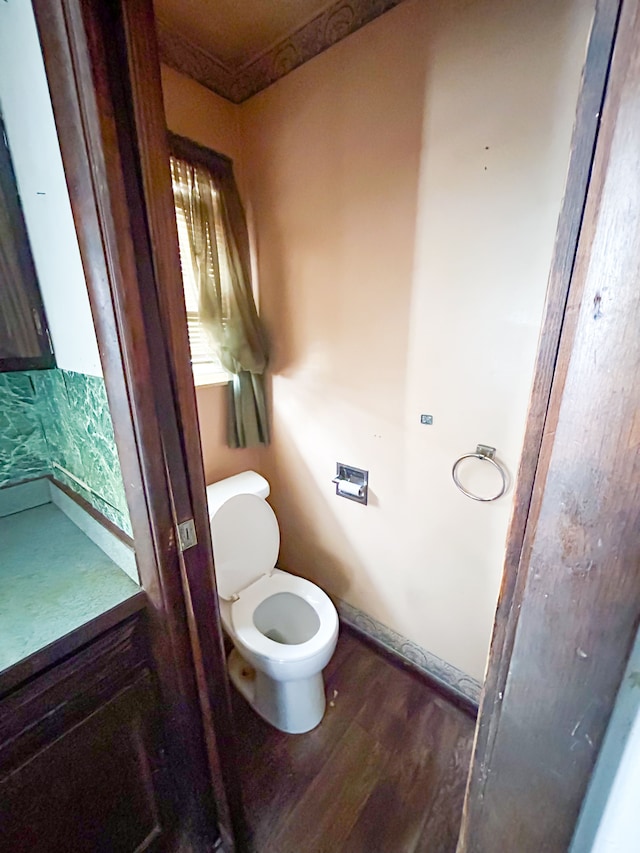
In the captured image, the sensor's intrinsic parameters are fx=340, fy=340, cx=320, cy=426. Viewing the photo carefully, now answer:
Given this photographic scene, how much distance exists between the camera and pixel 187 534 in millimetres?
752

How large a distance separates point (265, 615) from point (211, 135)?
6.89 ft

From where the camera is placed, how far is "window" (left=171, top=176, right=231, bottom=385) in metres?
1.40

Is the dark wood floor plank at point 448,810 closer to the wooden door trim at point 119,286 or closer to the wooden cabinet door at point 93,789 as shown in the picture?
the wooden cabinet door at point 93,789

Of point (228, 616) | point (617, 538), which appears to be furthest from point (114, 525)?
point (617, 538)

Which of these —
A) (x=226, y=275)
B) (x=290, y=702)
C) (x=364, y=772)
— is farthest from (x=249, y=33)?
(x=364, y=772)

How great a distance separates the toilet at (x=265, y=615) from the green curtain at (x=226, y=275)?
0.39 meters

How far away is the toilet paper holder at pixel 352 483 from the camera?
1505 mm

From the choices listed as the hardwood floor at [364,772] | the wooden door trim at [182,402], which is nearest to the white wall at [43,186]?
the wooden door trim at [182,402]

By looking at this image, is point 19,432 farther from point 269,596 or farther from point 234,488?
point 269,596

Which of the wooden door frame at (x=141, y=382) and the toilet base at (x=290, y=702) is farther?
the toilet base at (x=290, y=702)

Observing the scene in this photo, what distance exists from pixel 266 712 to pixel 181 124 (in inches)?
94.3

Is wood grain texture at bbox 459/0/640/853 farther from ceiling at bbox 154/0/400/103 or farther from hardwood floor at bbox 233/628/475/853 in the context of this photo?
ceiling at bbox 154/0/400/103

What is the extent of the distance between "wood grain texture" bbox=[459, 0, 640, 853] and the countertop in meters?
0.77

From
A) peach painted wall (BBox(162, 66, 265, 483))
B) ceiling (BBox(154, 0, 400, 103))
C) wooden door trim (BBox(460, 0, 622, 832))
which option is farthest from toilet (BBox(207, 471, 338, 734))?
ceiling (BBox(154, 0, 400, 103))
